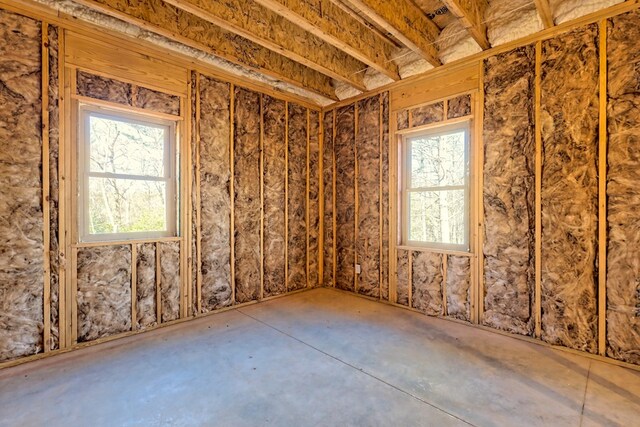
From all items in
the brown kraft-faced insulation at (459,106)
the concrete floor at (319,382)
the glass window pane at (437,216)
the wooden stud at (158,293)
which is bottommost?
the concrete floor at (319,382)

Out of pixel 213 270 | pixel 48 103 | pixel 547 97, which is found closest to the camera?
pixel 48 103

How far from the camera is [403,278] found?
3734 millimetres

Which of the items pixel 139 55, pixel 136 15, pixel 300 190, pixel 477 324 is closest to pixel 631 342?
pixel 477 324

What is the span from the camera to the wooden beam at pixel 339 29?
2475 mm

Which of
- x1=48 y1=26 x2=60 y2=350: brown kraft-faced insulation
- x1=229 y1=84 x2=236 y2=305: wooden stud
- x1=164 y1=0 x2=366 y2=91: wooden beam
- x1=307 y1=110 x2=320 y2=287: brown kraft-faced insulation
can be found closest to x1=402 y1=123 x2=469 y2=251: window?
x1=164 y1=0 x2=366 y2=91: wooden beam

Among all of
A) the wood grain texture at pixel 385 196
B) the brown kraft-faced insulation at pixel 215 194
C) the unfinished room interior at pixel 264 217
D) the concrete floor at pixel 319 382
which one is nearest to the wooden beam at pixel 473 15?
the unfinished room interior at pixel 264 217

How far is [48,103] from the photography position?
2512mm

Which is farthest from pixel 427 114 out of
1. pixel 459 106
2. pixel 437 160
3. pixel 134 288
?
pixel 134 288

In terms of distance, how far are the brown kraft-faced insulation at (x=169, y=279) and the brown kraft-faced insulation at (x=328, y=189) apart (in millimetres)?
2144

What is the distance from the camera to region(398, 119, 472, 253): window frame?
325 cm

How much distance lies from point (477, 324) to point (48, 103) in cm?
444

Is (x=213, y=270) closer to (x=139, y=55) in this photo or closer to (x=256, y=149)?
(x=256, y=149)

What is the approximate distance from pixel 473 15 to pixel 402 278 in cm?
278

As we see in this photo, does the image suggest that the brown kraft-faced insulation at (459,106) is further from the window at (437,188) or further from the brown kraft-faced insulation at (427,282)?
the brown kraft-faced insulation at (427,282)
